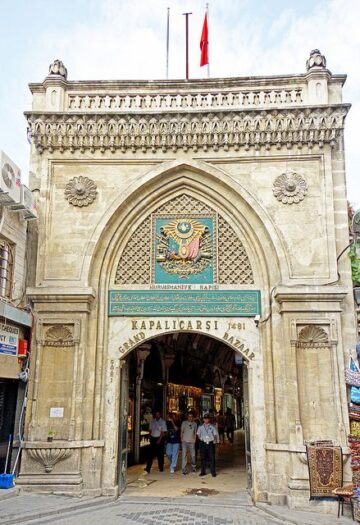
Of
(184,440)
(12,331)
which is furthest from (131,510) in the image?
(184,440)

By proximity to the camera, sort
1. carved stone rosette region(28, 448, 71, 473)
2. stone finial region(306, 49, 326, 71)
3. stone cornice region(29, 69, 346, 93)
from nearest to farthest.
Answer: carved stone rosette region(28, 448, 71, 473) < stone finial region(306, 49, 326, 71) < stone cornice region(29, 69, 346, 93)

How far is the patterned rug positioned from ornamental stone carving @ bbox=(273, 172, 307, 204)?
436cm

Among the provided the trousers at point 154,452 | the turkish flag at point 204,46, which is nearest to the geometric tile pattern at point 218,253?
the turkish flag at point 204,46

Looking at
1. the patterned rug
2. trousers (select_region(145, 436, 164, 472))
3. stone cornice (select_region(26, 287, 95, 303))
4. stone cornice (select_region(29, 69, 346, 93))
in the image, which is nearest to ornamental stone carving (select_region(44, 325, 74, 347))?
stone cornice (select_region(26, 287, 95, 303))

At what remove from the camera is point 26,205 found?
8953 mm

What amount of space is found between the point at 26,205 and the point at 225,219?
146 inches

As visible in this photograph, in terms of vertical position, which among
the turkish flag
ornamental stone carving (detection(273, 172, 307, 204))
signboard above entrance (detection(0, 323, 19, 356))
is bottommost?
signboard above entrance (detection(0, 323, 19, 356))

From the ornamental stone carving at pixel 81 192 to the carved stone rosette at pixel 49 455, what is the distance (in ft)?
14.5

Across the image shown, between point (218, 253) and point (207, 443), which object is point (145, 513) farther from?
point (218, 253)

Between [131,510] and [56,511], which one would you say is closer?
[56,511]

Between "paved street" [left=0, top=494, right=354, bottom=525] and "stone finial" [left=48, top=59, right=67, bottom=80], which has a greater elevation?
"stone finial" [left=48, top=59, right=67, bottom=80]

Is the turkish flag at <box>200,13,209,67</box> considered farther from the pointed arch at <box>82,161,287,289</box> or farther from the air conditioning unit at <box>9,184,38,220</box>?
the air conditioning unit at <box>9,184,38,220</box>

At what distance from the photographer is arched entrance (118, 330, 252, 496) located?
9.53 metres

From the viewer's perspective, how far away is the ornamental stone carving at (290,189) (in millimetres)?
9414
